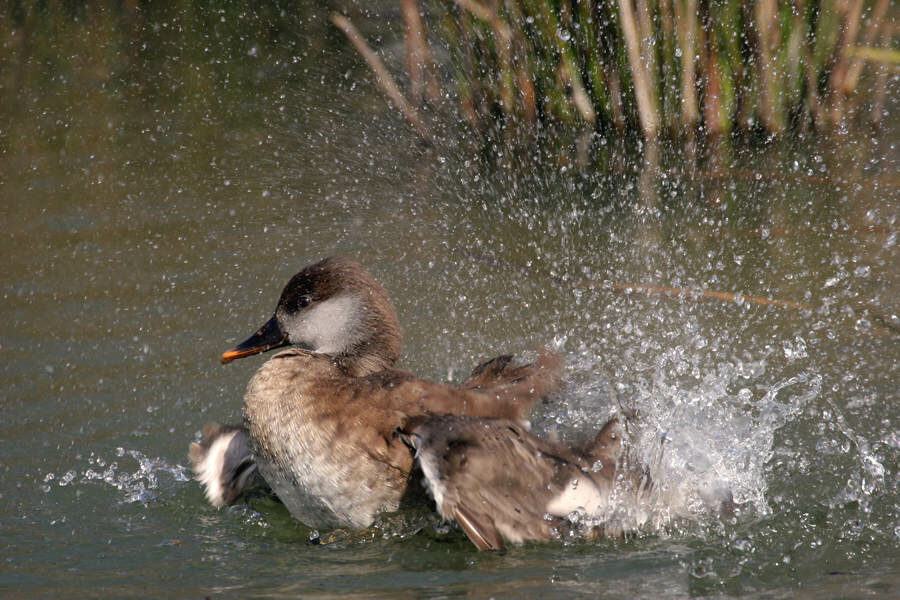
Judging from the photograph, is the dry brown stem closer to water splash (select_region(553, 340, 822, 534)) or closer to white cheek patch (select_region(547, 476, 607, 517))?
water splash (select_region(553, 340, 822, 534))

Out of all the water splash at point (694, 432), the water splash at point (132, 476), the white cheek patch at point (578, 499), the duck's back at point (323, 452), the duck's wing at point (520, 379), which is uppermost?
the duck's back at point (323, 452)

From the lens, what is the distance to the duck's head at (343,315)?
4391mm

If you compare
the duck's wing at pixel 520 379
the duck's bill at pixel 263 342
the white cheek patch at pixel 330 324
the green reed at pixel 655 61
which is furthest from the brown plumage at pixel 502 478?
the green reed at pixel 655 61

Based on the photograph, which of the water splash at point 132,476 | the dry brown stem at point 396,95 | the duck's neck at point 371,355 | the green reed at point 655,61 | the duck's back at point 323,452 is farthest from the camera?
the dry brown stem at point 396,95

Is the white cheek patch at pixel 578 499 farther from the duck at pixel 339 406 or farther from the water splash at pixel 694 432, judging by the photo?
the duck at pixel 339 406

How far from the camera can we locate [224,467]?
4.44 m

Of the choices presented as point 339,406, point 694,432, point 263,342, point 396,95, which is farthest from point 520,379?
point 396,95

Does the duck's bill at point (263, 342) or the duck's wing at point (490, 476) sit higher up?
the duck's bill at point (263, 342)

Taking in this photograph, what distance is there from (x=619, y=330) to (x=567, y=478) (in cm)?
166

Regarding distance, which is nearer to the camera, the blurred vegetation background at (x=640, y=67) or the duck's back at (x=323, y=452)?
the duck's back at (x=323, y=452)

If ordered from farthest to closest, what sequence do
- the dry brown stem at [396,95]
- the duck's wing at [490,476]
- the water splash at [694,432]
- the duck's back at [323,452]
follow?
the dry brown stem at [396,95] → the water splash at [694,432] → the duck's back at [323,452] → the duck's wing at [490,476]

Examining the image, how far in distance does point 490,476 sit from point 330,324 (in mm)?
995

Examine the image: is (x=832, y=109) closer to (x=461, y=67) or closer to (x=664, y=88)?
(x=664, y=88)

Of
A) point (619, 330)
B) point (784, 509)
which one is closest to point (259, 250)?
point (619, 330)
